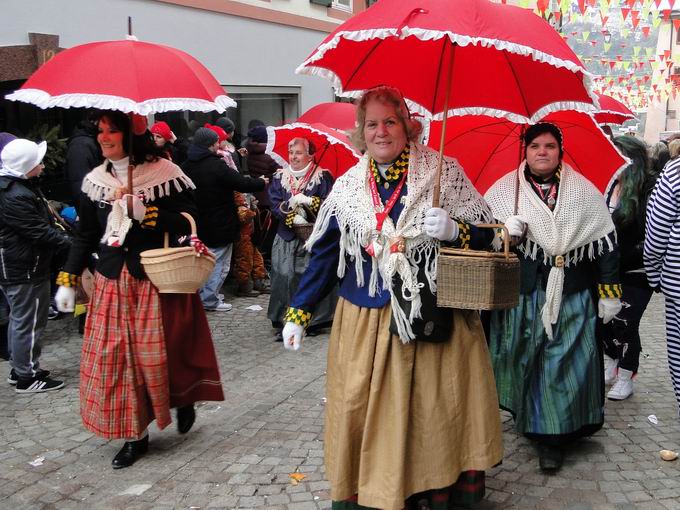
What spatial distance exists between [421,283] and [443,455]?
0.74m

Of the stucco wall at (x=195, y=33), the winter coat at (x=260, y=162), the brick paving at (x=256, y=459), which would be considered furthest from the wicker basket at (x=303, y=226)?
the stucco wall at (x=195, y=33)

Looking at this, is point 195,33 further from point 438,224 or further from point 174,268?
point 438,224

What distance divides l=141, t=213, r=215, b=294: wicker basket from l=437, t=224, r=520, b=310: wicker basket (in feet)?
5.02

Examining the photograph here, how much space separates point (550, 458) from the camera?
387cm

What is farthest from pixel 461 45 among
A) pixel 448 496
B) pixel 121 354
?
pixel 121 354

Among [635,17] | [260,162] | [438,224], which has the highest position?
[635,17]

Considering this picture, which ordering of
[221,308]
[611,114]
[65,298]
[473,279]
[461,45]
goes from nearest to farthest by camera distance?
[461,45] → [473,279] → [65,298] → [611,114] → [221,308]

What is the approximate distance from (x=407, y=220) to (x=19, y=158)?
3268 millimetres

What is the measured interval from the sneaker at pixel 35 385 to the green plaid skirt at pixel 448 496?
299cm

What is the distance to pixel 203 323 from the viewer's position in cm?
429

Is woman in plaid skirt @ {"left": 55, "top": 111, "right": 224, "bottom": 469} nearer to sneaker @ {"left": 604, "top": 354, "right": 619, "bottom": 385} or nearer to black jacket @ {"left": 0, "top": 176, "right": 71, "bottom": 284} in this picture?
black jacket @ {"left": 0, "top": 176, "right": 71, "bottom": 284}

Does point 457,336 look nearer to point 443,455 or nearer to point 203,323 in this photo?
point 443,455

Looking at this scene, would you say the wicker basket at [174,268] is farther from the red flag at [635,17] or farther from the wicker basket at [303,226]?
the red flag at [635,17]

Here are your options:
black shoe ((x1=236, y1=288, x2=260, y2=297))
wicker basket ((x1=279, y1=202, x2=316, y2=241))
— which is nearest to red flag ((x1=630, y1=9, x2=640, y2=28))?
black shoe ((x1=236, y1=288, x2=260, y2=297))
